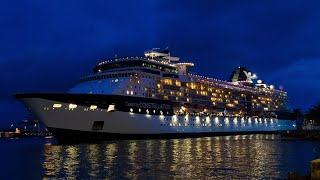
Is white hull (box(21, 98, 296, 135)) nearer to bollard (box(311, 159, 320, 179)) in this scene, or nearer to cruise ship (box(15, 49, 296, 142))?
cruise ship (box(15, 49, 296, 142))

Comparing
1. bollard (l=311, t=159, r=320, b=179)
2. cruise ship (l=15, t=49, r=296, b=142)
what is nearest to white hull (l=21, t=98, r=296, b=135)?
cruise ship (l=15, t=49, r=296, b=142)

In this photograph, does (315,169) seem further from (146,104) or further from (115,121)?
(146,104)

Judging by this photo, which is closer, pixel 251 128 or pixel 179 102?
pixel 179 102

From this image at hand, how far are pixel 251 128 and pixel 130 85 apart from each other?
4188cm

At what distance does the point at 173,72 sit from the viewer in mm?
70750

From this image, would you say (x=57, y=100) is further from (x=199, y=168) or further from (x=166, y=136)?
(x=199, y=168)

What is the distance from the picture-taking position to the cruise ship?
5041 centimetres

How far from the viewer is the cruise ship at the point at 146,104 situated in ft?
165

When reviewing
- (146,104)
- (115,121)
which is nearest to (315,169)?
(115,121)

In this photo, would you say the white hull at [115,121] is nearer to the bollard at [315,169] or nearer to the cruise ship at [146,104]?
the cruise ship at [146,104]

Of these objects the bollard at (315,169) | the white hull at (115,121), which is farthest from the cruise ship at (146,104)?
the bollard at (315,169)

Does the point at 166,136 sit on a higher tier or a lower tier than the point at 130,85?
lower

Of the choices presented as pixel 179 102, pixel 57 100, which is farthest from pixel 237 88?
pixel 57 100

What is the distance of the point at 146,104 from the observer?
2359 inches
